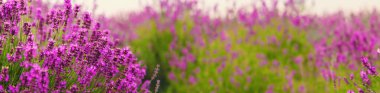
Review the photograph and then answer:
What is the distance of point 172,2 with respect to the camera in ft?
26.4

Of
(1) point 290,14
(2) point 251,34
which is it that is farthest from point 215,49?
(1) point 290,14

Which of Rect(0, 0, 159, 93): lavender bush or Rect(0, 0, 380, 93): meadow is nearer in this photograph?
Rect(0, 0, 159, 93): lavender bush

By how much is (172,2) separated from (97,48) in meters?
5.24

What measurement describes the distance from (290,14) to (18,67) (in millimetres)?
6248

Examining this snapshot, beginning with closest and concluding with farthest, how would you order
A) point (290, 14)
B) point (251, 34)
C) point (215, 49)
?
point (215, 49), point (251, 34), point (290, 14)

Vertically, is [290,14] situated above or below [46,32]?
above

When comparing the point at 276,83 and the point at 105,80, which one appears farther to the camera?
the point at 276,83

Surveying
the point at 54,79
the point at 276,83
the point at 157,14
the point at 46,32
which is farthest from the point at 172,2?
the point at 54,79

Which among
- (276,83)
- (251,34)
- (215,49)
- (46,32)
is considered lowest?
(46,32)

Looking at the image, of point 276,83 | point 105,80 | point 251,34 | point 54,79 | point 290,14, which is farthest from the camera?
point 290,14

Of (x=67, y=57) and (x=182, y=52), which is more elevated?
(x=182, y=52)

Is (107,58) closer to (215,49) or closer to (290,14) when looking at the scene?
(215,49)

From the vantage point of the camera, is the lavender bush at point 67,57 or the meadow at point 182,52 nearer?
the lavender bush at point 67,57

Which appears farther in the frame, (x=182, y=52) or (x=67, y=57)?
(x=182, y=52)
